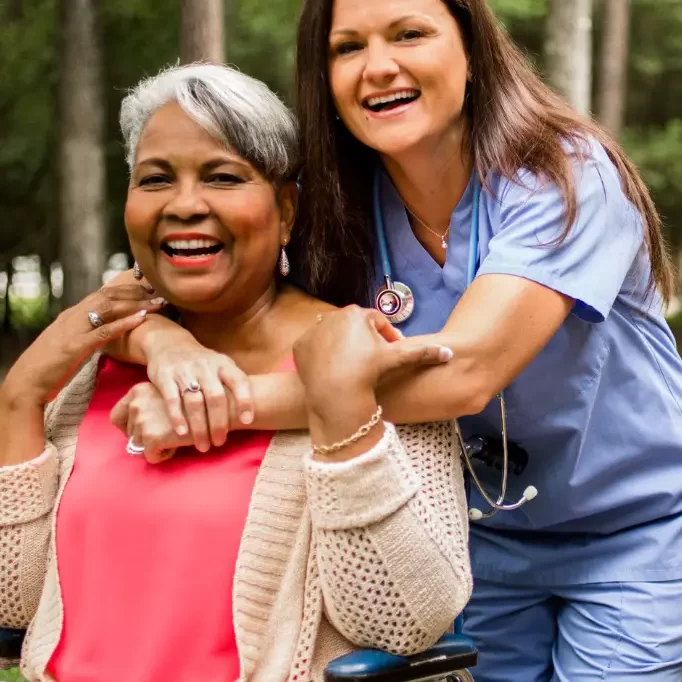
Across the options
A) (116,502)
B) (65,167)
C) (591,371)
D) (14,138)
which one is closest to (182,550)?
(116,502)

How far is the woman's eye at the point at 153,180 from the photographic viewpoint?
201 cm

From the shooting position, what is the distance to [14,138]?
35.4ft

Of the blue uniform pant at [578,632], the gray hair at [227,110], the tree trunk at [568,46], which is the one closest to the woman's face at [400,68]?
the gray hair at [227,110]

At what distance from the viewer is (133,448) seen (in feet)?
6.23

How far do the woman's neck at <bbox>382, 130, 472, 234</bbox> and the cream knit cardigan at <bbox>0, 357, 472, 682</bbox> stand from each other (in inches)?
20.4

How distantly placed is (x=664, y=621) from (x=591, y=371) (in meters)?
0.60

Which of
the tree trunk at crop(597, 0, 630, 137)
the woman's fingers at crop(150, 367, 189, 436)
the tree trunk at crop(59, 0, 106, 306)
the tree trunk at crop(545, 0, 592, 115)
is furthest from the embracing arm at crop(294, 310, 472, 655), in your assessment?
the tree trunk at crop(597, 0, 630, 137)

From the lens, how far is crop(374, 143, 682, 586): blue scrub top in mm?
1869

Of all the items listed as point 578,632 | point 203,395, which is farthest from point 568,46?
point 203,395

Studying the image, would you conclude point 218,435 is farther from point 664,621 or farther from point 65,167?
point 65,167

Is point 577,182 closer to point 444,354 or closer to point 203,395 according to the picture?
point 444,354

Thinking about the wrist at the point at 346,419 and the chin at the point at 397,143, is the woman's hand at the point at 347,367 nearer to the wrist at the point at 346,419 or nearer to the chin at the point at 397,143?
the wrist at the point at 346,419

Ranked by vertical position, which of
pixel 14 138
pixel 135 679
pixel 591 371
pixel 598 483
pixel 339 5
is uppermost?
pixel 339 5

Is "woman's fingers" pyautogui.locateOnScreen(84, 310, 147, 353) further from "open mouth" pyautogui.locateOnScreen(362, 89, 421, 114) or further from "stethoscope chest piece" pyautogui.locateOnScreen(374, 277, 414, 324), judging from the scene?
"open mouth" pyautogui.locateOnScreen(362, 89, 421, 114)
